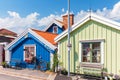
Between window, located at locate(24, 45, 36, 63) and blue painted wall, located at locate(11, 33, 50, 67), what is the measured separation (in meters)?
0.36

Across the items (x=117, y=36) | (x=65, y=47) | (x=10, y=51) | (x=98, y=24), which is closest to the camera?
(x=117, y=36)

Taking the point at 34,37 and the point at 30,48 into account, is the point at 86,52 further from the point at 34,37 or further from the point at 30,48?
the point at 30,48

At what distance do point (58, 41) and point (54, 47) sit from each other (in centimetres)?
63

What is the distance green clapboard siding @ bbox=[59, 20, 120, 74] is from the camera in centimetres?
1152

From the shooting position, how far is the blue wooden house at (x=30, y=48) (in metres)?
15.0

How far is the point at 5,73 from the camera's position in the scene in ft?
48.4

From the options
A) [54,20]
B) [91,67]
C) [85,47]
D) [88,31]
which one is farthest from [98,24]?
[54,20]

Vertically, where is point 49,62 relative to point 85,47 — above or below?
below

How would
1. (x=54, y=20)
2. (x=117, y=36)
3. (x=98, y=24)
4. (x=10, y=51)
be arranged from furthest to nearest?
(x=54, y=20) < (x=10, y=51) < (x=98, y=24) < (x=117, y=36)

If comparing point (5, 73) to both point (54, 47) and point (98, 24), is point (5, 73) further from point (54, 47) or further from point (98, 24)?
point (98, 24)

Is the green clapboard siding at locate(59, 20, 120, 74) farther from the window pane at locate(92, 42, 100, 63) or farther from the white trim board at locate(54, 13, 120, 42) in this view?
the window pane at locate(92, 42, 100, 63)

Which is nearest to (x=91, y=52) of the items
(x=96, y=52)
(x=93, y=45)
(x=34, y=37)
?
(x=96, y=52)

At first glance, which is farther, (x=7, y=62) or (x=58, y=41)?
(x=7, y=62)

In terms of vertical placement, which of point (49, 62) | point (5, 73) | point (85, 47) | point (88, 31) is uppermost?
point (88, 31)
